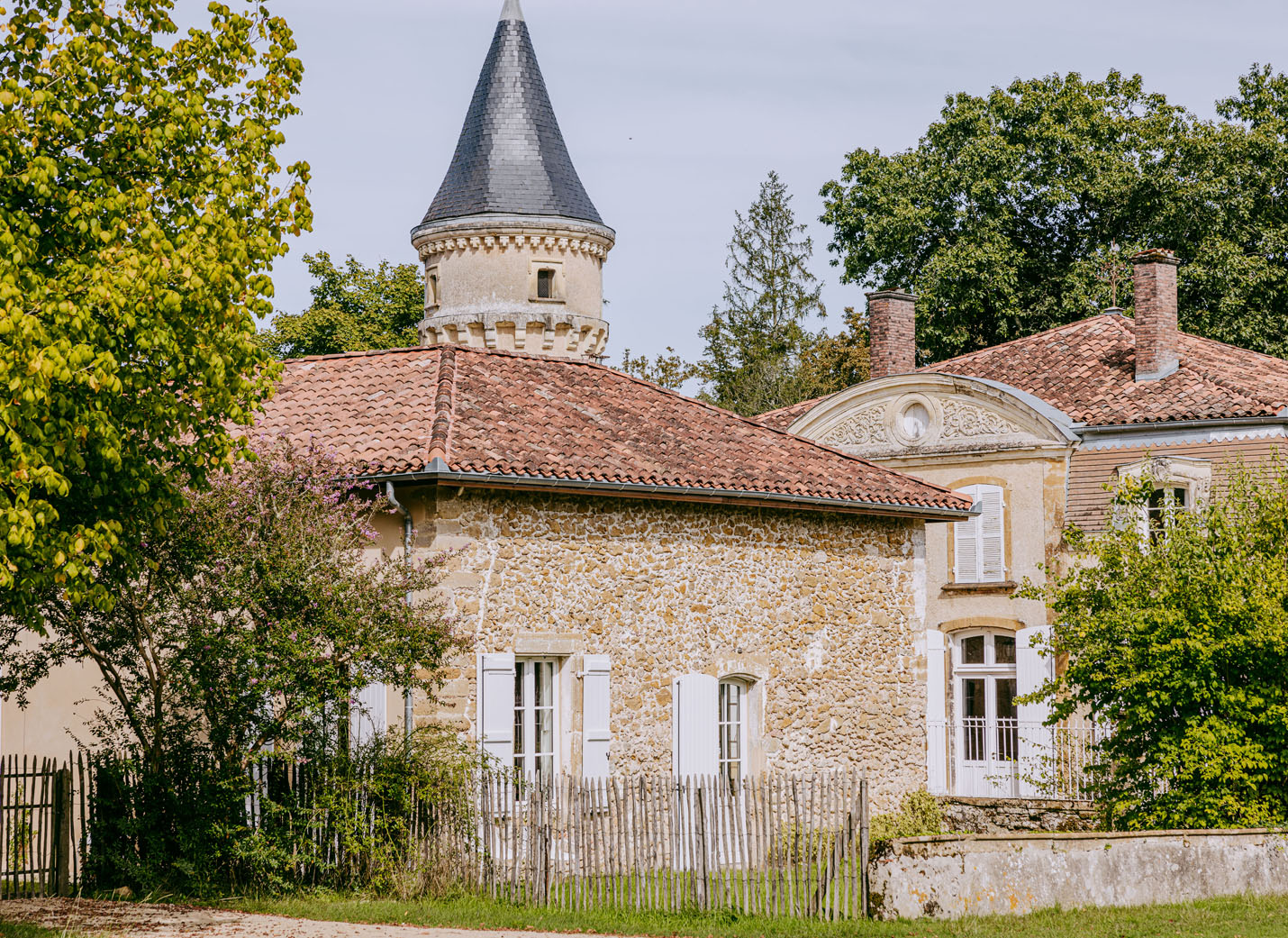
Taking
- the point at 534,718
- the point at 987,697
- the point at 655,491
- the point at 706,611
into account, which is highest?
the point at 655,491

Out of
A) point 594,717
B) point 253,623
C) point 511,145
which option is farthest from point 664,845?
point 511,145

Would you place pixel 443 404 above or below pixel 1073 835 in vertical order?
above

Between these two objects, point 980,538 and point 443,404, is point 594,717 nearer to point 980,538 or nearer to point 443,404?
point 443,404

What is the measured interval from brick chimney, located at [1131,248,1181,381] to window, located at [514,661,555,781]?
13.7m

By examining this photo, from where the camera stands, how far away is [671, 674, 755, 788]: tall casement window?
16.0 meters

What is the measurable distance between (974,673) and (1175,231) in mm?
12979

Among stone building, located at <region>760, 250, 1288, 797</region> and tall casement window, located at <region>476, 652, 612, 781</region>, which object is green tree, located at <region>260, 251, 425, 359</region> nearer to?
stone building, located at <region>760, 250, 1288, 797</region>

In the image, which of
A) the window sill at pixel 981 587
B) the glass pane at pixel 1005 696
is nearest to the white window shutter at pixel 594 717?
the window sill at pixel 981 587

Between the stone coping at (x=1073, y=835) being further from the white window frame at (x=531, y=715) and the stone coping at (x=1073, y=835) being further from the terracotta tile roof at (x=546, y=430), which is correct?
the terracotta tile roof at (x=546, y=430)

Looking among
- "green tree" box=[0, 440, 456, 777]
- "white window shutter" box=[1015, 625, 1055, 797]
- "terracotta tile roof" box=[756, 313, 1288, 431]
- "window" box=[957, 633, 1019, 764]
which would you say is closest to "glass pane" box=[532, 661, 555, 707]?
"green tree" box=[0, 440, 456, 777]

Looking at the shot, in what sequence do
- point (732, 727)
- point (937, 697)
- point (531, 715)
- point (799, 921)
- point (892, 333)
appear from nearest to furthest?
point (799, 921) → point (531, 715) → point (732, 727) → point (937, 697) → point (892, 333)

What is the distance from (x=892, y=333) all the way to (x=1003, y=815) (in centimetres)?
1046

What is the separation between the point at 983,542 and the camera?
25.1 m

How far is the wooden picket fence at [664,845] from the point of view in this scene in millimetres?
11961
